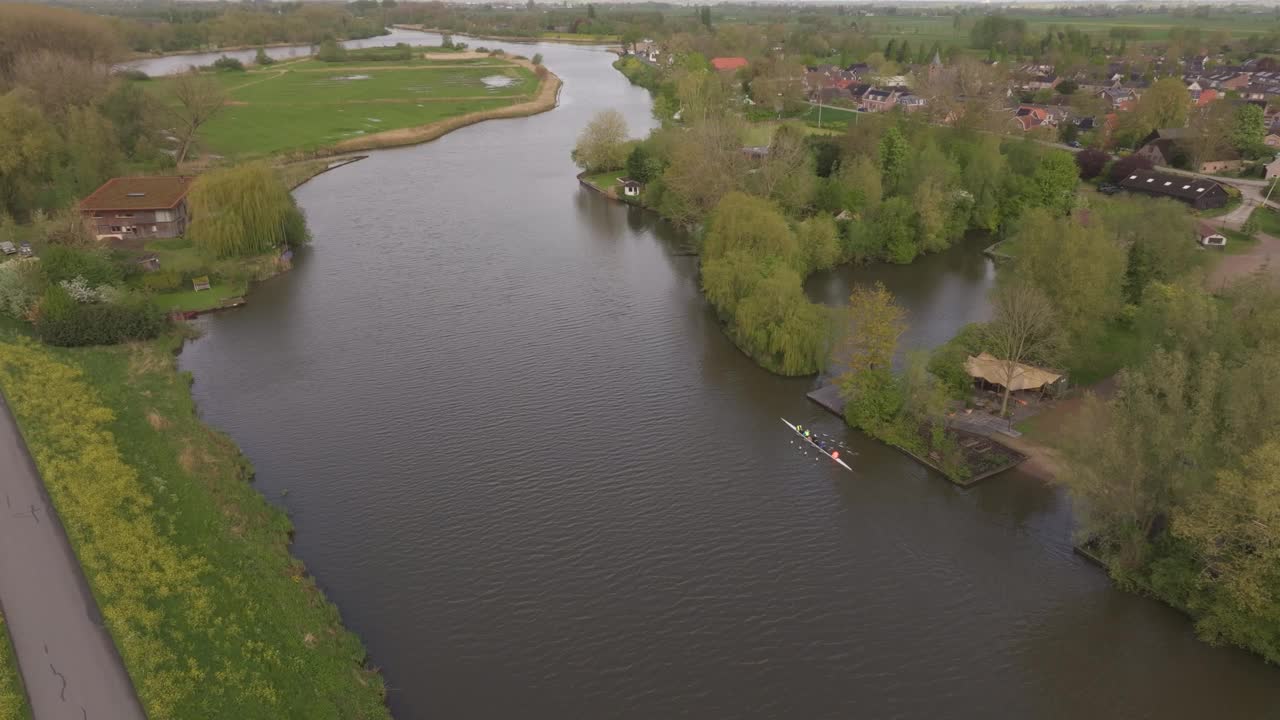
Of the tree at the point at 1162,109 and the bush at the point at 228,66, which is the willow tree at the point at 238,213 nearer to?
the tree at the point at 1162,109

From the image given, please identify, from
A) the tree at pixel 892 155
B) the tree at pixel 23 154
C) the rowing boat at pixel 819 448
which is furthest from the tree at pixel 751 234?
the tree at pixel 23 154

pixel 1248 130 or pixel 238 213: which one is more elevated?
pixel 1248 130

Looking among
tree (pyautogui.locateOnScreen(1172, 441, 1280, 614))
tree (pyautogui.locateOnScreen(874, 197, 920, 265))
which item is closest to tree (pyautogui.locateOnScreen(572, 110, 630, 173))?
tree (pyautogui.locateOnScreen(874, 197, 920, 265))

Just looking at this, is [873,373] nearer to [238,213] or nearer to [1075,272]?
[1075,272]

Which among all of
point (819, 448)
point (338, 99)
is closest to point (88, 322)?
point (819, 448)

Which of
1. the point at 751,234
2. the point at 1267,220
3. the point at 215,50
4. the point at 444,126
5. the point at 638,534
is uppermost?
the point at 215,50

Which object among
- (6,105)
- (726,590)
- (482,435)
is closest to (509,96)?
(6,105)
